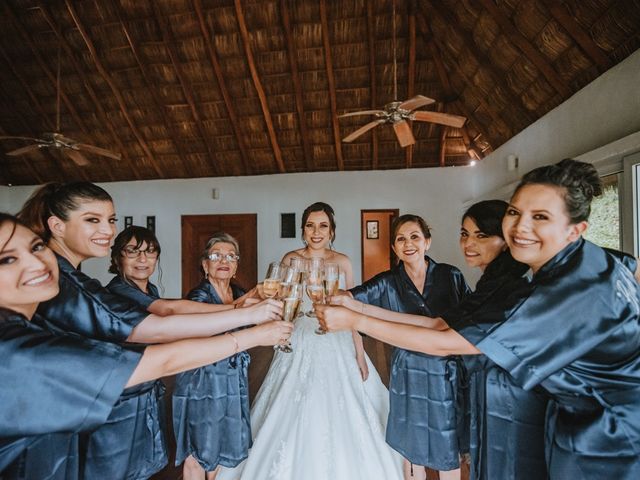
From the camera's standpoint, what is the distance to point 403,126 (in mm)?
3820

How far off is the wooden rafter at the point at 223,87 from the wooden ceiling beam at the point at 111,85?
6.43 feet

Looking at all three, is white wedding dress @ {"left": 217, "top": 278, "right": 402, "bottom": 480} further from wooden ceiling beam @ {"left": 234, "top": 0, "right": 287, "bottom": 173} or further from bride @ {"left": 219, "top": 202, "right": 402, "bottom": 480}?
wooden ceiling beam @ {"left": 234, "top": 0, "right": 287, "bottom": 173}

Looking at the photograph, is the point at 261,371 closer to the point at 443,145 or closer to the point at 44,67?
the point at 443,145

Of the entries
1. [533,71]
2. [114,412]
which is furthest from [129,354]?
[533,71]

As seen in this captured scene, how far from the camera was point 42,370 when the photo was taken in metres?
0.77

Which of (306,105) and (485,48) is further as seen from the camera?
(306,105)

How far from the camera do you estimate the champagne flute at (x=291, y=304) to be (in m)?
1.53

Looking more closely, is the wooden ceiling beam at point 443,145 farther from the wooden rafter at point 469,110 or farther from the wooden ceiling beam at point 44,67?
the wooden ceiling beam at point 44,67

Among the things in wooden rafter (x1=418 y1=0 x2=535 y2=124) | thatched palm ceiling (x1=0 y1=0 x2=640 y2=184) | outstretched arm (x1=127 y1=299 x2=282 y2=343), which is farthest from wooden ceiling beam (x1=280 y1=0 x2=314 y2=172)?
outstretched arm (x1=127 y1=299 x2=282 y2=343)

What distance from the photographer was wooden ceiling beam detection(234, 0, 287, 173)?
4938 mm

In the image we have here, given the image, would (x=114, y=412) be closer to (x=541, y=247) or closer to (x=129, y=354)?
(x=129, y=354)

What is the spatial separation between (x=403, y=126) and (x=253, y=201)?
14.2 ft

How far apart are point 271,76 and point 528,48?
154 inches

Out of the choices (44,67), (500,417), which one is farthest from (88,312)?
(44,67)
